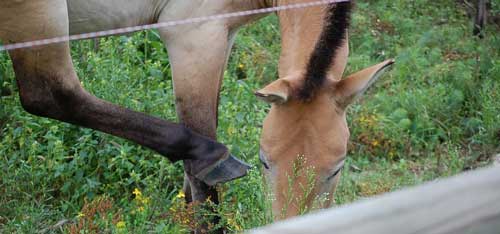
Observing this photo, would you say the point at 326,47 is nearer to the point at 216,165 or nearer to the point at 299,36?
the point at 299,36

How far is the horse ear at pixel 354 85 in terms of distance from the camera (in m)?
4.05

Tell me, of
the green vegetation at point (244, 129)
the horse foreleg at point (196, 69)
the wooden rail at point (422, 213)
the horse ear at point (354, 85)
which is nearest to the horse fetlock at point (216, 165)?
the green vegetation at point (244, 129)

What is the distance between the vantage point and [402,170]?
5789 mm

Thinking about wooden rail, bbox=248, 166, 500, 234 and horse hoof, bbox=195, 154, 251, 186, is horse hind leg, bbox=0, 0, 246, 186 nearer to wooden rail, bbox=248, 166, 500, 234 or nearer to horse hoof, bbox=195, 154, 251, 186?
horse hoof, bbox=195, 154, 251, 186

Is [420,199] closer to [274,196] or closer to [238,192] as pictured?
[274,196]

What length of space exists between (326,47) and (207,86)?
742mm

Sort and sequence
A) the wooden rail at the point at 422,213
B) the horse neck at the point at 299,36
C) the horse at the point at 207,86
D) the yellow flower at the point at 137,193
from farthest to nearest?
the yellow flower at the point at 137,193
the horse neck at the point at 299,36
the horse at the point at 207,86
the wooden rail at the point at 422,213

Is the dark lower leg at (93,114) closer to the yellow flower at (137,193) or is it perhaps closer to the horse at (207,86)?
the horse at (207,86)

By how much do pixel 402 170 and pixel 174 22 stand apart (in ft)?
6.71

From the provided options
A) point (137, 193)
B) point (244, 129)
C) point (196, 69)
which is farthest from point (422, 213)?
point (244, 129)

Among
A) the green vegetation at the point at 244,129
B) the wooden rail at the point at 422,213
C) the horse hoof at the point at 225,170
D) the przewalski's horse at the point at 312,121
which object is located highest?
the wooden rail at the point at 422,213

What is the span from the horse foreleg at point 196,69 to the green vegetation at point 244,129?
428mm

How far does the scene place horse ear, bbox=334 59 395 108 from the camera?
4.05 m

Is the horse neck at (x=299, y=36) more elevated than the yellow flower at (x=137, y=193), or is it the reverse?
the horse neck at (x=299, y=36)
